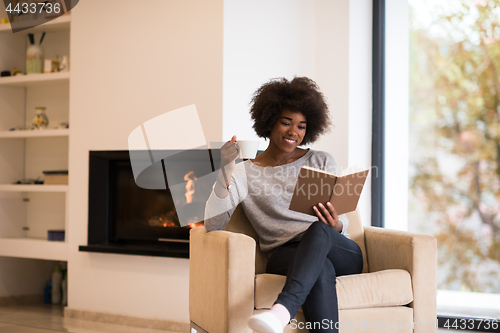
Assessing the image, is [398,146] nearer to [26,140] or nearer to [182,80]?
[182,80]

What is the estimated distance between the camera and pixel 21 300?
3.38 m

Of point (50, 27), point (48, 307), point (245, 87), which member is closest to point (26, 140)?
point (50, 27)

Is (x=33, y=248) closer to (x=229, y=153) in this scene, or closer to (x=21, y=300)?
(x=21, y=300)

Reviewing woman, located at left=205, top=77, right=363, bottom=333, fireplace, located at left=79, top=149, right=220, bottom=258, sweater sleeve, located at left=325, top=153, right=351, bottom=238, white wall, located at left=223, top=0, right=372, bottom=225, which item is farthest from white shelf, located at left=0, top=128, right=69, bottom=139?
sweater sleeve, located at left=325, top=153, right=351, bottom=238

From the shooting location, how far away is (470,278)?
9.84ft

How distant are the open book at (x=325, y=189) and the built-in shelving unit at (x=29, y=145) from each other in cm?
219

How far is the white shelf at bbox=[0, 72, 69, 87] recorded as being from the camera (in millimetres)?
3072

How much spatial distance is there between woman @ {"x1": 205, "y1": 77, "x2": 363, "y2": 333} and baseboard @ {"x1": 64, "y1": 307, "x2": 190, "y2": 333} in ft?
3.28

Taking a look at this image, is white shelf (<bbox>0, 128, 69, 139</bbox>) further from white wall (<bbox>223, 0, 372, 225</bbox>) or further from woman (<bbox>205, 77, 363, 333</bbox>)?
woman (<bbox>205, 77, 363, 333</bbox>)

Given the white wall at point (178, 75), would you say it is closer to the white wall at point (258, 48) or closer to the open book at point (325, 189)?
the white wall at point (258, 48)

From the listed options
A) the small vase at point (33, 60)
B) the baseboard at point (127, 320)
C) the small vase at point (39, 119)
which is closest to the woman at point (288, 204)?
the baseboard at point (127, 320)

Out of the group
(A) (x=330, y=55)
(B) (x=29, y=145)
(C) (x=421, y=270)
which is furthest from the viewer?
(B) (x=29, y=145)

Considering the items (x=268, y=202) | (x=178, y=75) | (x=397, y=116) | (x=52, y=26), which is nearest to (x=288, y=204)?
(x=268, y=202)

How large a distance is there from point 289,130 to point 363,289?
737 millimetres
